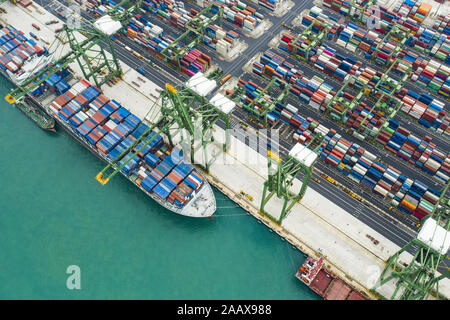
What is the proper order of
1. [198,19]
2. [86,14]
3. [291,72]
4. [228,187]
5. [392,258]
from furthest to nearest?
[86,14] < [198,19] < [291,72] < [228,187] < [392,258]

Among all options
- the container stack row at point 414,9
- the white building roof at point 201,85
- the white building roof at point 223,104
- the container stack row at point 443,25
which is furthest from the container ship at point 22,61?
the container stack row at point 443,25

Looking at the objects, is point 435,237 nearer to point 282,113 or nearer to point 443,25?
point 282,113

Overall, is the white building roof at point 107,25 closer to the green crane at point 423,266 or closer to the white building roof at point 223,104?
the white building roof at point 223,104

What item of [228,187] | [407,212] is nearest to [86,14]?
[228,187]

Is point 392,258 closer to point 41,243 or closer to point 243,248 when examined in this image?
A: point 243,248

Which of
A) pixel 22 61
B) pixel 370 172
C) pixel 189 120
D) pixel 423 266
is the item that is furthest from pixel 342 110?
pixel 22 61

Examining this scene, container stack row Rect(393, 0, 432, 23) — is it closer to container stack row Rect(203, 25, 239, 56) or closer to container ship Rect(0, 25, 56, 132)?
container stack row Rect(203, 25, 239, 56)
